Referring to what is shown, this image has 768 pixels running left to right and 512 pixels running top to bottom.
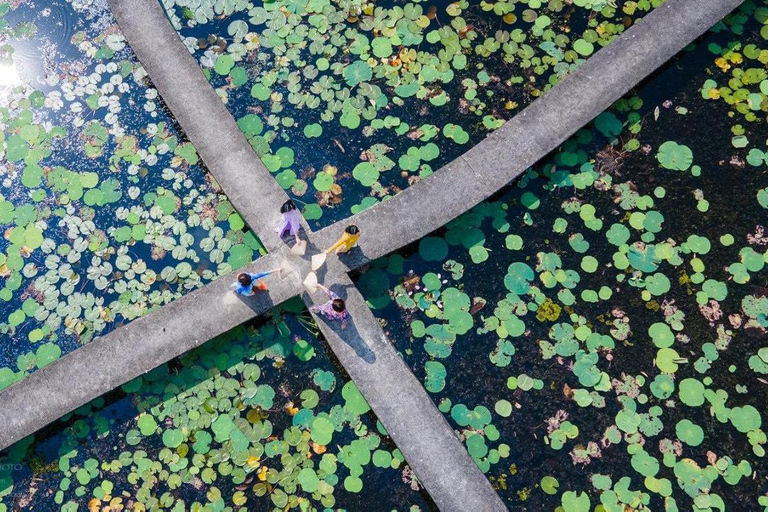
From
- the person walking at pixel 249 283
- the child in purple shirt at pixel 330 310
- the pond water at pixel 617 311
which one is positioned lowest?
the pond water at pixel 617 311

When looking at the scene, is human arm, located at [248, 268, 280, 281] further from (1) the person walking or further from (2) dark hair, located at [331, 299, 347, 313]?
(2) dark hair, located at [331, 299, 347, 313]

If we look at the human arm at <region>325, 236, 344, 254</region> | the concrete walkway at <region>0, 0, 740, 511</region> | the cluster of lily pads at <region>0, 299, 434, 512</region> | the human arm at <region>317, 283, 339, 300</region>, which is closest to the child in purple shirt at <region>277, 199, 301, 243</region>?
the concrete walkway at <region>0, 0, 740, 511</region>

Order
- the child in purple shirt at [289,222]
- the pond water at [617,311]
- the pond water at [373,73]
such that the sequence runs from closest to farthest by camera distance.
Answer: the child in purple shirt at [289,222] → the pond water at [617,311] → the pond water at [373,73]

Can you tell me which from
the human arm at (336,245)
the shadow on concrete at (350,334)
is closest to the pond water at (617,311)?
the shadow on concrete at (350,334)

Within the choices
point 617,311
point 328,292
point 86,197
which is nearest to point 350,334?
point 328,292

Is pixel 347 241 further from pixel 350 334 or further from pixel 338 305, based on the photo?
pixel 350 334

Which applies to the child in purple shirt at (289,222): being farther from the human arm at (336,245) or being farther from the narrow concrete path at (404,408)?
the narrow concrete path at (404,408)

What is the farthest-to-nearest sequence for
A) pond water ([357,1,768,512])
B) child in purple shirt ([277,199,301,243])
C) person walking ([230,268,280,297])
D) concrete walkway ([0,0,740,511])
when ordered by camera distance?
1. pond water ([357,1,768,512])
2. concrete walkway ([0,0,740,511])
3. child in purple shirt ([277,199,301,243])
4. person walking ([230,268,280,297])
